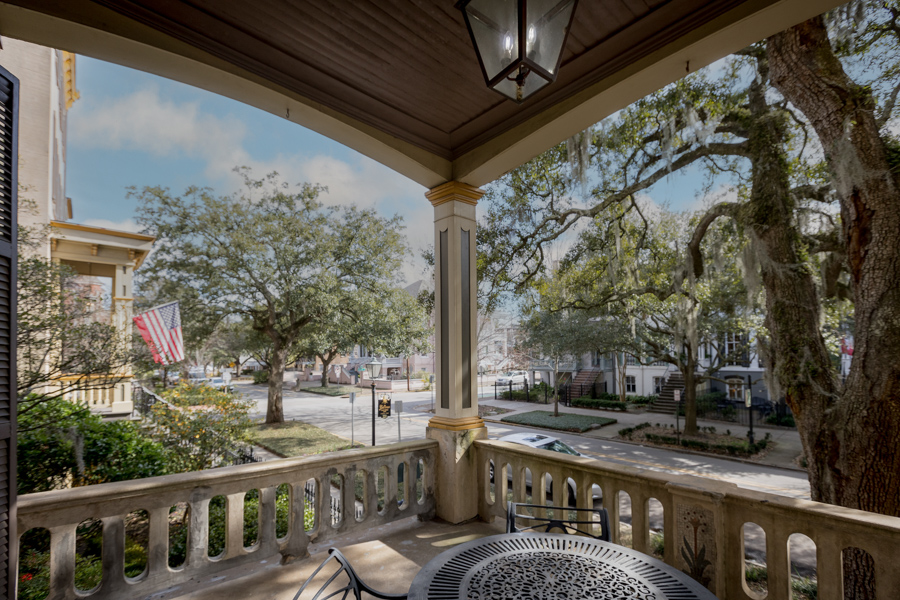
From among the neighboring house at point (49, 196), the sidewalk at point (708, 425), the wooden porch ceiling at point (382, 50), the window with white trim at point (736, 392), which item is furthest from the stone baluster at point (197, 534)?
the window with white trim at point (736, 392)

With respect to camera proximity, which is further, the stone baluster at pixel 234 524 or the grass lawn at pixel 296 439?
the grass lawn at pixel 296 439

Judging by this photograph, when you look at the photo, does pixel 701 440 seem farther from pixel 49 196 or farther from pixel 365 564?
pixel 49 196

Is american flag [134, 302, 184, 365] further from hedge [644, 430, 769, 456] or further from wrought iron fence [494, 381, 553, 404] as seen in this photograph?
wrought iron fence [494, 381, 553, 404]

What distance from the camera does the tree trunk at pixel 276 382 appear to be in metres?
13.1

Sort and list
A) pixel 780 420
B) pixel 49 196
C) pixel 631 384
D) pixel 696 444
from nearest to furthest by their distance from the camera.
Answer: pixel 49 196, pixel 696 444, pixel 780 420, pixel 631 384

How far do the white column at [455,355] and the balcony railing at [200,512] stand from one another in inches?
12.2

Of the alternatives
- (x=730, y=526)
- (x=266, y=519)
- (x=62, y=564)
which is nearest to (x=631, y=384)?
(x=730, y=526)

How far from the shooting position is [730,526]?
2158 millimetres

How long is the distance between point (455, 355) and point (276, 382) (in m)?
11.7

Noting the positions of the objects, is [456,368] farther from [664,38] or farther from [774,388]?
[774,388]

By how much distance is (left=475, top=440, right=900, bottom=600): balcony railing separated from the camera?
1.81 metres

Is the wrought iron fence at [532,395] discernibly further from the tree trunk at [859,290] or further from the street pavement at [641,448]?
the tree trunk at [859,290]

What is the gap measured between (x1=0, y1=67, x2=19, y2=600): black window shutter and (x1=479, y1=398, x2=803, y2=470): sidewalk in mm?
12273

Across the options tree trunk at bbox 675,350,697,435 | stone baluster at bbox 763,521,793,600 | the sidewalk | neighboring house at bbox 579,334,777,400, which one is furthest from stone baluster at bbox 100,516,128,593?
neighboring house at bbox 579,334,777,400
